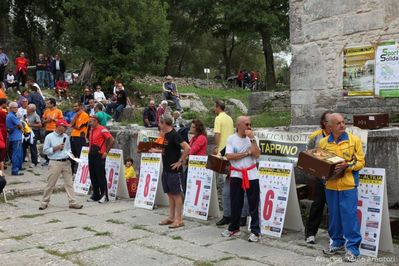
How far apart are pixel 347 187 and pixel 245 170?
4.65 ft

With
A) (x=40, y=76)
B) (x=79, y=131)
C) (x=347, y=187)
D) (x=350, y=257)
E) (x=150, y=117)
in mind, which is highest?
(x=40, y=76)

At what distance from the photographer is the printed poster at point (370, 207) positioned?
5.61 meters

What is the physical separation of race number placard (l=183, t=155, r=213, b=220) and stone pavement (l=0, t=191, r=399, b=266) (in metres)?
0.29

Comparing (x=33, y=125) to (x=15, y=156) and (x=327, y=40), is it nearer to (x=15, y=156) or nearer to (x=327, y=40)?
(x=15, y=156)

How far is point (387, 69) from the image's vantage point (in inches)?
338

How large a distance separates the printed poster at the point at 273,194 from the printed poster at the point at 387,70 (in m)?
3.20

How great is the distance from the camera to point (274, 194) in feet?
22.0

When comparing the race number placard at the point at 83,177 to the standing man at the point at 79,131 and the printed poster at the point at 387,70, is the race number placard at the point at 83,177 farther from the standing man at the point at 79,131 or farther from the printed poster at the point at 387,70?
the printed poster at the point at 387,70

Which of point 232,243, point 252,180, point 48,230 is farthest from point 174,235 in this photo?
point 48,230

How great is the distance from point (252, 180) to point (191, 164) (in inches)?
76.8

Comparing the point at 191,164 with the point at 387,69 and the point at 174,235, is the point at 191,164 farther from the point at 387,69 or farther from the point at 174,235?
the point at 387,69

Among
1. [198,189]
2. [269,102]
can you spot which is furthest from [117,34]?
[198,189]

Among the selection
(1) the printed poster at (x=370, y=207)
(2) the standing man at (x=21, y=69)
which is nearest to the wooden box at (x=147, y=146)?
(1) the printed poster at (x=370, y=207)

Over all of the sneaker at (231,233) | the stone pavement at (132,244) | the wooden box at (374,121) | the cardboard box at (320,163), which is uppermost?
the wooden box at (374,121)
